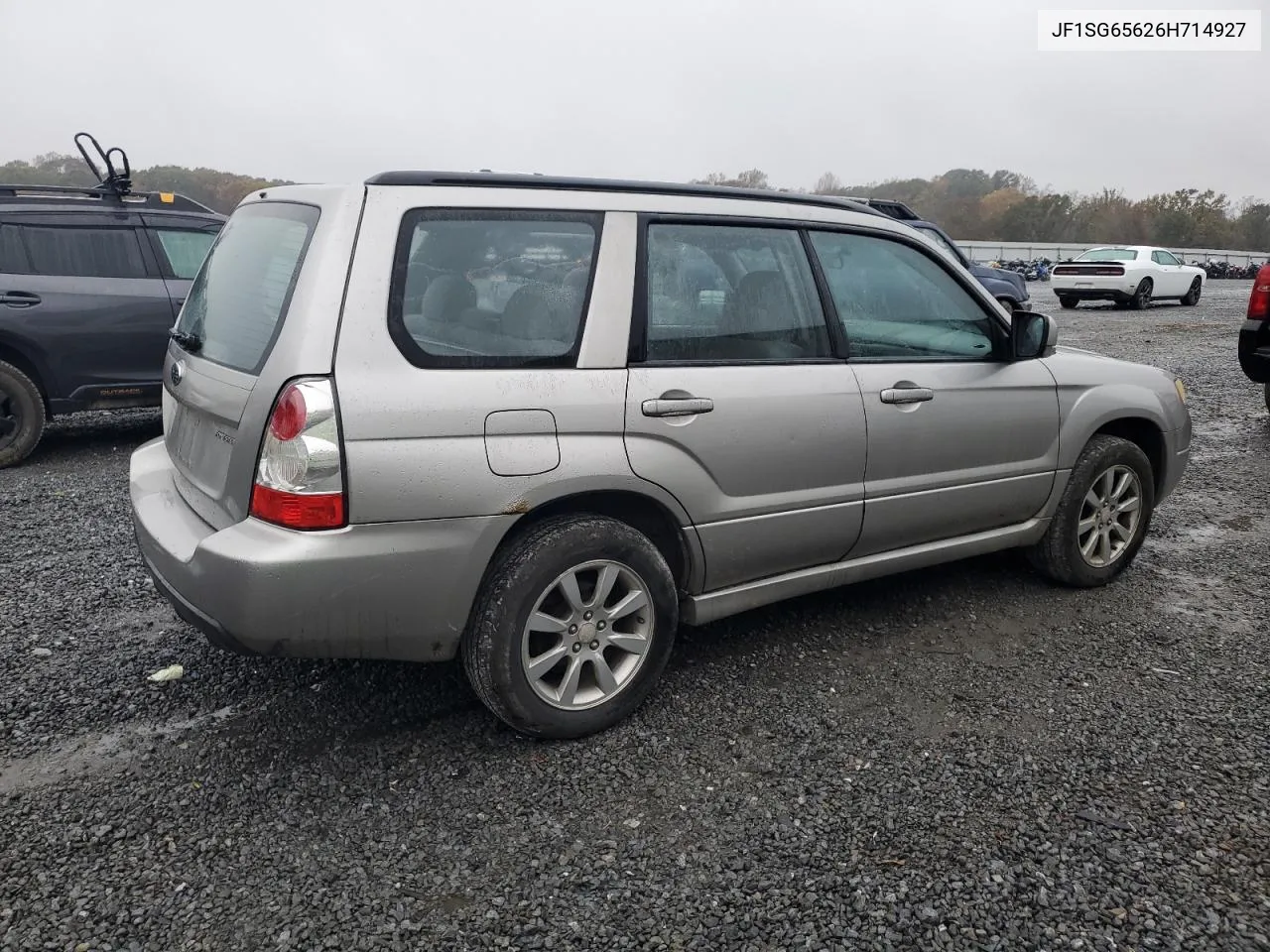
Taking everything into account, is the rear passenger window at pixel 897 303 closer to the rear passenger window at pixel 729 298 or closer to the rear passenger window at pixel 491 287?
the rear passenger window at pixel 729 298

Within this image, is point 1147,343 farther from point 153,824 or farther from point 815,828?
point 153,824

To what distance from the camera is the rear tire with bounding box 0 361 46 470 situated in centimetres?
690

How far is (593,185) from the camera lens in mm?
3193

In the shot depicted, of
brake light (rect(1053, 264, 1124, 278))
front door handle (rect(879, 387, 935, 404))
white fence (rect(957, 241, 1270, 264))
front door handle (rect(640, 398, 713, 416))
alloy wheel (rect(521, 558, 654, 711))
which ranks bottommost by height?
white fence (rect(957, 241, 1270, 264))

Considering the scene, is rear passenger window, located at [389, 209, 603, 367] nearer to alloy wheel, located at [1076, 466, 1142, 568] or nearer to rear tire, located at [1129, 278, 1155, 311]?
alloy wheel, located at [1076, 466, 1142, 568]

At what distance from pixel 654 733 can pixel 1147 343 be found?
14.8 m

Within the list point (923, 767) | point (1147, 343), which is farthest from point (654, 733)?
point (1147, 343)

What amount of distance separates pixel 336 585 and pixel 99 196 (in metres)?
6.33

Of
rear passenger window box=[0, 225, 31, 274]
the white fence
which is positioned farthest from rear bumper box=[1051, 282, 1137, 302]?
the white fence

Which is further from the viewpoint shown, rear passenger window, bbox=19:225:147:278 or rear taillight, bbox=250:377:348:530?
rear passenger window, bbox=19:225:147:278

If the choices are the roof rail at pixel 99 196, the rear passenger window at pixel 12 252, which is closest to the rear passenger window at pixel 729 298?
the rear passenger window at pixel 12 252

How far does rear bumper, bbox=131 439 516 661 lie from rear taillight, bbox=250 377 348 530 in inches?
2.0

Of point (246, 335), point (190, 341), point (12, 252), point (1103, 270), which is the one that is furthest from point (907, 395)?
point (1103, 270)

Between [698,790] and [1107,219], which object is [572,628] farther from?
[1107,219]
